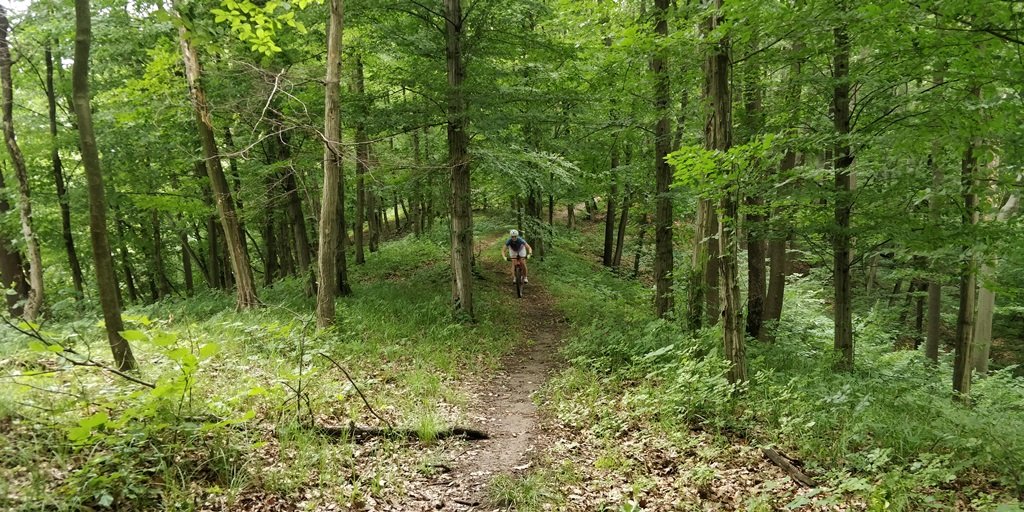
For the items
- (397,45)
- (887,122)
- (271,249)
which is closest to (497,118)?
(397,45)

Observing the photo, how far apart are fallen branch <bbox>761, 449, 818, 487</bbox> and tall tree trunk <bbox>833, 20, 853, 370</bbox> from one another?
4111mm

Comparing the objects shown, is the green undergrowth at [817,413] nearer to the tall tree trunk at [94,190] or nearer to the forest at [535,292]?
the forest at [535,292]

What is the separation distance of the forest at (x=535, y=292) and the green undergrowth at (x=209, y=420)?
0.10ft

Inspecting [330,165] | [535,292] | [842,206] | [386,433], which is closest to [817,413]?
[842,206]

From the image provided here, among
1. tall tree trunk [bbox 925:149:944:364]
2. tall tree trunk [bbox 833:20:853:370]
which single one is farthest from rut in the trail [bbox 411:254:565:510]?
tall tree trunk [bbox 925:149:944:364]

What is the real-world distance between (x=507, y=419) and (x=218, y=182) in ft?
26.9

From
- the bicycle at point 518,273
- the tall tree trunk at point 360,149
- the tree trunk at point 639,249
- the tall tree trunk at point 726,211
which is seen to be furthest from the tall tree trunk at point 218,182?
the tree trunk at point 639,249

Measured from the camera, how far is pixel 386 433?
566 centimetres

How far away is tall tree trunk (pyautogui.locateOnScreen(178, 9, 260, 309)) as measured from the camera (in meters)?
9.37

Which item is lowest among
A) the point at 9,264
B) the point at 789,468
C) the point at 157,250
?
the point at 789,468

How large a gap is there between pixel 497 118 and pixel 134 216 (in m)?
14.8

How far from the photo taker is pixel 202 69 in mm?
9656

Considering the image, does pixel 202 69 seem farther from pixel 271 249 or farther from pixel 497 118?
pixel 271 249

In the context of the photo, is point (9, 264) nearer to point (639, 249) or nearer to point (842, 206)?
point (842, 206)
